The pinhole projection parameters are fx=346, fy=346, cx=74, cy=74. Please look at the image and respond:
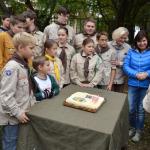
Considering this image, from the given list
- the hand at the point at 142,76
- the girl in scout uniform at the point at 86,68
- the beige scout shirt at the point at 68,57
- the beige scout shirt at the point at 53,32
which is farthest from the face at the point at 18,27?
the hand at the point at 142,76

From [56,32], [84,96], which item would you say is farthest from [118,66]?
[84,96]

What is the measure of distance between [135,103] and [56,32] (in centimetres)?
176

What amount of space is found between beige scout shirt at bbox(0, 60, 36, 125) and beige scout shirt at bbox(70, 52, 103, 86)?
1741mm

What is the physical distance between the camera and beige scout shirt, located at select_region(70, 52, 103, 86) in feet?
17.1

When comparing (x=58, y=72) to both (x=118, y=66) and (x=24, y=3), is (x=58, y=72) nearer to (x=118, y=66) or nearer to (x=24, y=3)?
(x=118, y=66)

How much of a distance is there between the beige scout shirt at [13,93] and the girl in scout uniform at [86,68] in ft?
5.70

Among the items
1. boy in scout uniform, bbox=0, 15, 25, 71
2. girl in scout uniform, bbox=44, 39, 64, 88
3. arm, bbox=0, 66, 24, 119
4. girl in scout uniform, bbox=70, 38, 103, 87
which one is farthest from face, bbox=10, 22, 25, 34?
arm, bbox=0, 66, 24, 119

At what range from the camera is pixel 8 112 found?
3.46 metres

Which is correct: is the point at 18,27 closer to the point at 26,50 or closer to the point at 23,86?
the point at 26,50

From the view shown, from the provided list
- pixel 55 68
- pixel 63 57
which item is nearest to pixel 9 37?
pixel 55 68

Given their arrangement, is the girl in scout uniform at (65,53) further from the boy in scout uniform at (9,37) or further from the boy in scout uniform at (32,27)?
the boy in scout uniform at (9,37)

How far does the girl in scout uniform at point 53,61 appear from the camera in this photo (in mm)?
4762

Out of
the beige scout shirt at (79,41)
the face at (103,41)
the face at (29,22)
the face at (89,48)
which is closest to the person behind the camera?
the face at (89,48)

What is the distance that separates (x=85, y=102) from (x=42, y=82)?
2.27 feet
